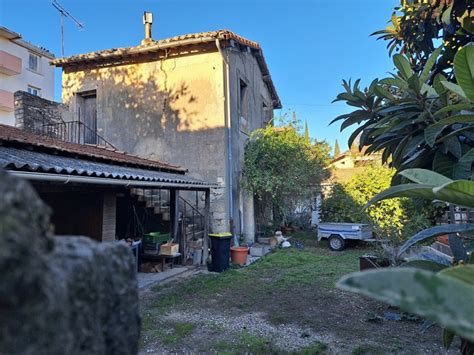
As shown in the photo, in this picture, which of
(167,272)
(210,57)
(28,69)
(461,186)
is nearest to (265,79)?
(210,57)

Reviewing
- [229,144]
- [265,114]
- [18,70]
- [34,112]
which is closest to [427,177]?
[229,144]

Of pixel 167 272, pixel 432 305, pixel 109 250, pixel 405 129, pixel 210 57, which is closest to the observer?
pixel 432 305

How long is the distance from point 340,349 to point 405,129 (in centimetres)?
295

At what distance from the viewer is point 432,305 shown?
515mm

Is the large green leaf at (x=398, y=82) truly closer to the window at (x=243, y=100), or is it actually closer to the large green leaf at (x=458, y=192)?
the large green leaf at (x=458, y=192)

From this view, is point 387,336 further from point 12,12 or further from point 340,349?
point 12,12

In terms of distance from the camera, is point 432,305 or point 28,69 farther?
point 28,69

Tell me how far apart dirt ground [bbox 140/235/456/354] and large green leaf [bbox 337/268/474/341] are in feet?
9.43

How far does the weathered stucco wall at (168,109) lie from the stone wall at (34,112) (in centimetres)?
193

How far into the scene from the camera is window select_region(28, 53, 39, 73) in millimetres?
27688

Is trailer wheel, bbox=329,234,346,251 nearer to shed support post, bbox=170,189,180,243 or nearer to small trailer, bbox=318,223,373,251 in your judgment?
small trailer, bbox=318,223,373,251

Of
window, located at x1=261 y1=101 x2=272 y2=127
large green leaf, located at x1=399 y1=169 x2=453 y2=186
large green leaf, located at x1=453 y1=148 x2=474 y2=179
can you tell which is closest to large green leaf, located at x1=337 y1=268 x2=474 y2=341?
large green leaf, located at x1=399 y1=169 x2=453 y2=186

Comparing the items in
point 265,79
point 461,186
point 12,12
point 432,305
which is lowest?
point 432,305

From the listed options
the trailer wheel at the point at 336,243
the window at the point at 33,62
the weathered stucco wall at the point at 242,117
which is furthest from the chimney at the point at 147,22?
the window at the point at 33,62
